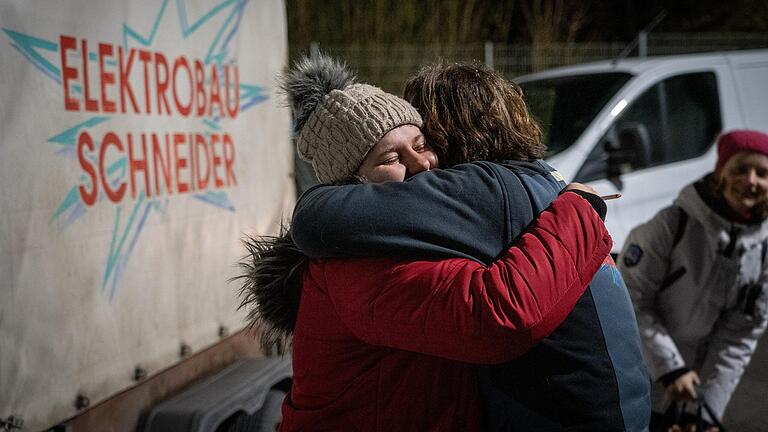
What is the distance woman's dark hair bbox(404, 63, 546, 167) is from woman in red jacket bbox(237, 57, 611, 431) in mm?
48

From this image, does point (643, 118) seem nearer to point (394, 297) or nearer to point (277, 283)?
point (277, 283)

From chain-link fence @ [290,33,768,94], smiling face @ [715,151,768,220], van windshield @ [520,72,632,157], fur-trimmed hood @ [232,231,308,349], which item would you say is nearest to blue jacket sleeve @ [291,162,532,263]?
fur-trimmed hood @ [232,231,308,349]

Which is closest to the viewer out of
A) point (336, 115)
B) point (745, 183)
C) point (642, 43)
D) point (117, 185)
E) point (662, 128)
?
point (336, 115)

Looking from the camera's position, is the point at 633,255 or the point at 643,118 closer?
the point at 633,255

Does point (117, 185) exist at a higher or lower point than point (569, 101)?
lower

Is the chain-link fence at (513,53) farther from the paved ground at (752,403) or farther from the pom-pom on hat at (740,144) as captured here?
the pom-pom on hat at (740,144)

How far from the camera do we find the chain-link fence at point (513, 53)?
11047 mm

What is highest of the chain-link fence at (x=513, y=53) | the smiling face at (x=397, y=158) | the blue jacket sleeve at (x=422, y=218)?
the chain-link fence at (x=513, y=53)

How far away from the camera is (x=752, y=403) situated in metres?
5.20

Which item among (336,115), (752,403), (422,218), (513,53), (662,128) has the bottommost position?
(752,403)

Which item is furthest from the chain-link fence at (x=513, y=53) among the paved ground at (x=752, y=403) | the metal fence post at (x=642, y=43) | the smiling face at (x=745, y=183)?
the smiling face at (x=745, y=183)

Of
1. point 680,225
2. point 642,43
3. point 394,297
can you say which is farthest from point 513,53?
point 394,297

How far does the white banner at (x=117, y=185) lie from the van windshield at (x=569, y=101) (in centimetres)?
284

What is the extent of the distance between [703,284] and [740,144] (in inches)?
23.3
